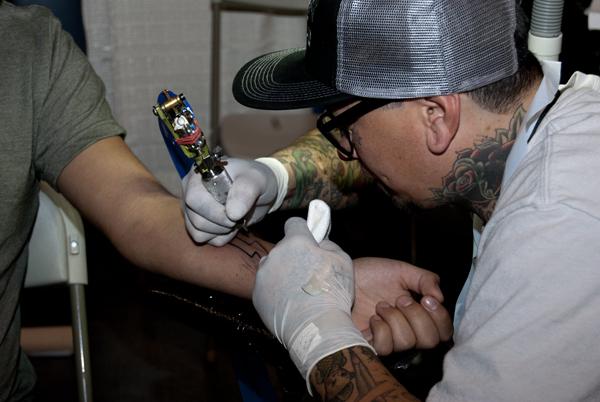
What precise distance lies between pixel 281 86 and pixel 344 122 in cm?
13

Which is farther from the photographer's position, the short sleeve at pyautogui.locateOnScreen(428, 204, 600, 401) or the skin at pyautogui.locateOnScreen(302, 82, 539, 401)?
the skin at pyautogui.locateOnScreen(302, 82, 539, 401)

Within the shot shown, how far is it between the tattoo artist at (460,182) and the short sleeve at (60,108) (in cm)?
30

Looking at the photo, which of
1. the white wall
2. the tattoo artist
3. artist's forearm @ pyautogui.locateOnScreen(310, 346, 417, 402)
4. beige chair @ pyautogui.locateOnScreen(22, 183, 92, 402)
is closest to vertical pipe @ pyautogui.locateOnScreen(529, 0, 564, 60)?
the tattoo artist

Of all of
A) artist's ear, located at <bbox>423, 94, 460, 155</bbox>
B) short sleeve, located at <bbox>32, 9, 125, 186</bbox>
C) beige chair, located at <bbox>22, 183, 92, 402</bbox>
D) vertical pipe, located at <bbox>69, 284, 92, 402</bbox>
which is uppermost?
artist's ear, located at <bbox>423, 94, 460, 155</bbox>

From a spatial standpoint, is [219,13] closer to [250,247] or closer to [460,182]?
[250,247]

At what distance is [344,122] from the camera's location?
1.29 metres

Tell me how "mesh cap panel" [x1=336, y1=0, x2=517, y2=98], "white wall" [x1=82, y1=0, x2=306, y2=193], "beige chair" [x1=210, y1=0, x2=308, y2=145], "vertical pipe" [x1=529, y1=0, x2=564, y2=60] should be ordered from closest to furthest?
1. "mesh cap panel" [x1=336, y1=0, x2=517, y2=98]
2. "vertical pipe" [x1=529, y1=0, x2=564, y2=60]
3. "beige chair" [x1=210, y1=0, x2=308, y2=145]
4. "white wall" [x1=82, y1=0, x2=306, y2=193]

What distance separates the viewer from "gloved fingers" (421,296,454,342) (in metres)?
1.40

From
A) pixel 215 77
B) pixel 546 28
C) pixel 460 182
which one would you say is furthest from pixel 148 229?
pixel 215 77

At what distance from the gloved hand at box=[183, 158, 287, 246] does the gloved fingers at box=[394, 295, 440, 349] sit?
1.14 feet

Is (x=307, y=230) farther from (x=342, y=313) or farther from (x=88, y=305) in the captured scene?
(x=88, y=305)

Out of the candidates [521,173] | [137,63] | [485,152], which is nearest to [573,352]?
[521,173]

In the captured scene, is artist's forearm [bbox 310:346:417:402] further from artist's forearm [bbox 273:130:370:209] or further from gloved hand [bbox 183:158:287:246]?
artist's forearm [bbox 273:130:370:209]

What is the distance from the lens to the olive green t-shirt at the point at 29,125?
151 centimetres
